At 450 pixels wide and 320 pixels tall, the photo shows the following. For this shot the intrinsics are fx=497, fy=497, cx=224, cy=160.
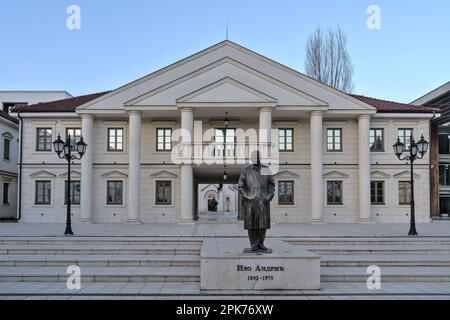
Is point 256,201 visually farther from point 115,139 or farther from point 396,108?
point 396,108

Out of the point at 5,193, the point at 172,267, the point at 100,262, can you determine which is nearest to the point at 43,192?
the point at 5,193

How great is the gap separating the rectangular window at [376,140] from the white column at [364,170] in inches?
57.0

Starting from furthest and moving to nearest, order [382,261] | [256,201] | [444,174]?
[444,174] < [382,261] < [256,201]

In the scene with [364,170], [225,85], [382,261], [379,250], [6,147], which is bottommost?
[382,261]

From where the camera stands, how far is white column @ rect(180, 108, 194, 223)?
28172 mm

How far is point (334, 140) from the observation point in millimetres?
32000

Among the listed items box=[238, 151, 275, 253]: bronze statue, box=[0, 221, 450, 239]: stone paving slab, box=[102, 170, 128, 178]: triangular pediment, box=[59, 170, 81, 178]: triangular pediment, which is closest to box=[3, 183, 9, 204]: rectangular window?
box=[59, 170, 81, 178]: triangular pediment

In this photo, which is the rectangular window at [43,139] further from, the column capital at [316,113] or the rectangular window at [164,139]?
the column capital at [316,113]

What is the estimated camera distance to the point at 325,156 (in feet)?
104

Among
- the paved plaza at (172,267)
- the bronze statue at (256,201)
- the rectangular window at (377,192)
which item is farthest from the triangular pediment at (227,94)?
the bronze statue at (256,201)

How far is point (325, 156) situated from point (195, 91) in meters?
9.49

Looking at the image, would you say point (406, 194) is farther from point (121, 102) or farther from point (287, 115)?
point (121, 102)

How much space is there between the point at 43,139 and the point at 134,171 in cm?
711
